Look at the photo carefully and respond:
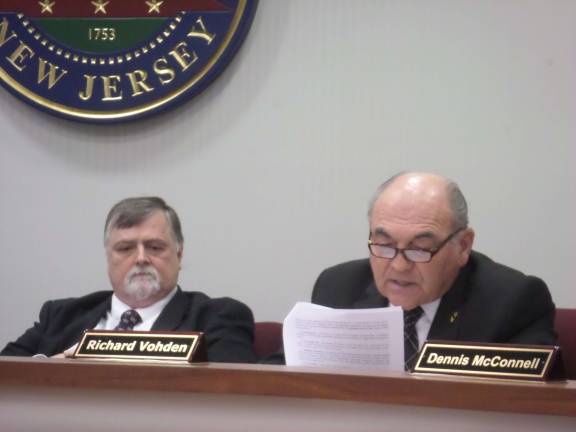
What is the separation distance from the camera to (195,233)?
3822mm

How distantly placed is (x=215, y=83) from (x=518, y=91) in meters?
1.11

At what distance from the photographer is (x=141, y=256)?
321 cm

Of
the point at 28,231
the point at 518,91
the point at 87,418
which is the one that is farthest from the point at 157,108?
the point at 87,418

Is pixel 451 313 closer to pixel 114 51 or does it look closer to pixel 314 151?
pixel 314 151

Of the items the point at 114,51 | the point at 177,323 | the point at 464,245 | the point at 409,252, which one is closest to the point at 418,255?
the point at 409,252

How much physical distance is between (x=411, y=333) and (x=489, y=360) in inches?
38.6

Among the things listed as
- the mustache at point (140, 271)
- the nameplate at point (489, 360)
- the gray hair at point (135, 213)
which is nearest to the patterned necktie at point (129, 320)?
the mustache at point (140, 271)

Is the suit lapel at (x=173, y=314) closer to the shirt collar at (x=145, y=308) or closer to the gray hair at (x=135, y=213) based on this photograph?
the shirt collar at (x=145, y=308)

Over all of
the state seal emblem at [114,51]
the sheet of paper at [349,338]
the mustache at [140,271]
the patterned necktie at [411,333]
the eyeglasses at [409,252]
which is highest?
the state seal emblem at [114,51]

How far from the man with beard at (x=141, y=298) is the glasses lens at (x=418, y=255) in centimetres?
66

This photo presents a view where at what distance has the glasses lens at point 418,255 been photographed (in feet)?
9.00

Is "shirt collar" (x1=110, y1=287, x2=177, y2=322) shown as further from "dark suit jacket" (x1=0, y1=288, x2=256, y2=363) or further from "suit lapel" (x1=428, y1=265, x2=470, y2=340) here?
"suit lapel" (x1=428, y1=265, x2=470, y2=340)

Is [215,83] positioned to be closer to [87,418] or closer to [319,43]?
[319,43]

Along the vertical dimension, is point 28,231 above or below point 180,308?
above
